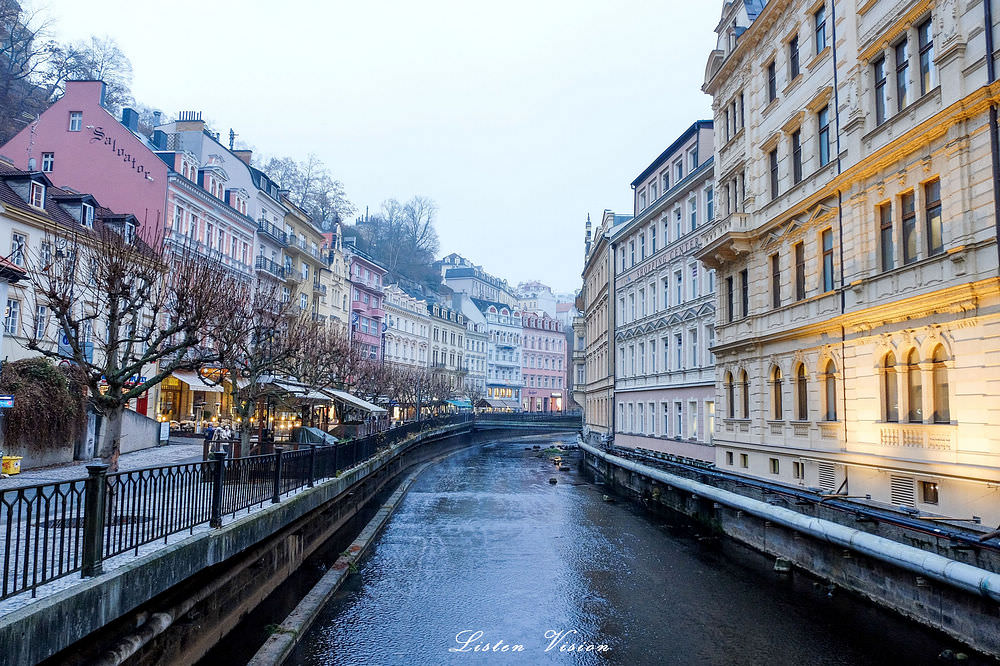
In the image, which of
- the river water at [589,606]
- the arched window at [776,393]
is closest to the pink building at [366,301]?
the river water at [589,606]

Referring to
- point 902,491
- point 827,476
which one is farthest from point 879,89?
point 827,476

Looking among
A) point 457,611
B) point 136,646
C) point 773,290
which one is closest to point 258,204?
point 773,290

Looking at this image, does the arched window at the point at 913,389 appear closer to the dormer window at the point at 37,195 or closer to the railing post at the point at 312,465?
the railing post at the point at 312,465

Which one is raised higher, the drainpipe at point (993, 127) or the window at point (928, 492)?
the drainpipe at point (993, 127)

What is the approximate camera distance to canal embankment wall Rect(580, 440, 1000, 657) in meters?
9.66

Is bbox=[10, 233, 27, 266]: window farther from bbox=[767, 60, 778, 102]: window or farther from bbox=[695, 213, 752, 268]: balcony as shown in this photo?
bbox=[767, 60, 778, 102]: window

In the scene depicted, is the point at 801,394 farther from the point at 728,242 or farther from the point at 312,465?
the point at 312,465

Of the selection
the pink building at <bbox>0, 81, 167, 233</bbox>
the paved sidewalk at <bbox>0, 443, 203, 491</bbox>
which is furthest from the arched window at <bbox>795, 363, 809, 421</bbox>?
the pink building at <bbox>0, 81, 167, 233</bbox>

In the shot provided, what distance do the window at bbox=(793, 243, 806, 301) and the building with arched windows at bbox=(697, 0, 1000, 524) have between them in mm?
39

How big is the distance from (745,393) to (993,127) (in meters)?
12.4

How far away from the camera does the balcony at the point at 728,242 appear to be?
73.2ft

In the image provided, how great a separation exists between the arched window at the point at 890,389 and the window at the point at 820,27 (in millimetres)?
A: 8601

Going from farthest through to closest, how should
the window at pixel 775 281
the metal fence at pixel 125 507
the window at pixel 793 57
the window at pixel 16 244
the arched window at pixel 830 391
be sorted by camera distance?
the window at pixel 16 244 < the window at pixel 775 281 < the window at pixel 793 57 < the arched window at pixel 830 391 < the metal fence at pixel 125 507

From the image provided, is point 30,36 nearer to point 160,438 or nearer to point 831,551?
point 160,438
